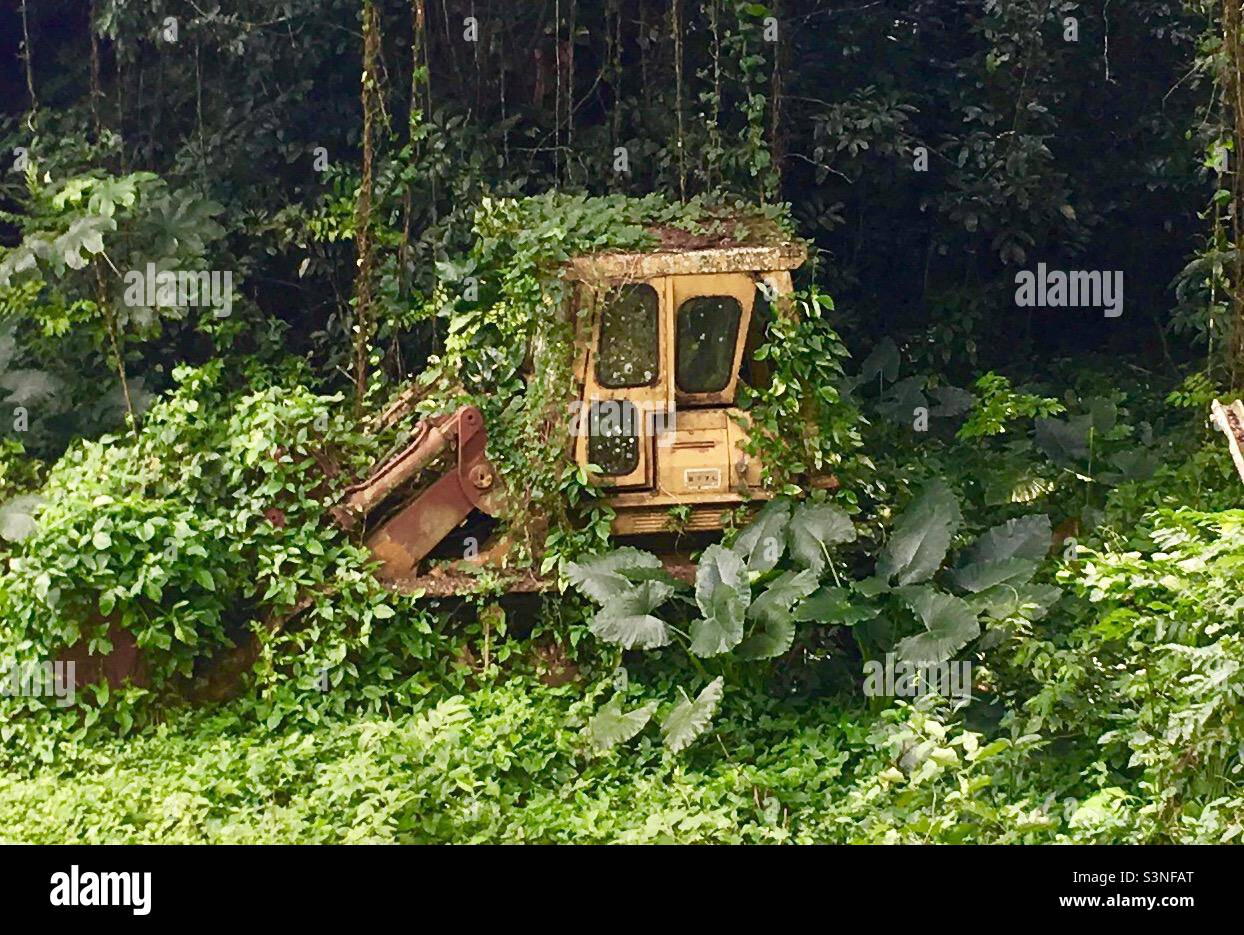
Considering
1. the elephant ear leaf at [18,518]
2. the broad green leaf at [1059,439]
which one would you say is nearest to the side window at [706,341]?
the broad green leaf at [1059,439]

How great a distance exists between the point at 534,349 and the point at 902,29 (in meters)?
3.25

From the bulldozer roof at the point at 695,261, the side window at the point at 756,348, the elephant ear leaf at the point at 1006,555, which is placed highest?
the bulldozer roof at the point at 695,261

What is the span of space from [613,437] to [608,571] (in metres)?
0.58

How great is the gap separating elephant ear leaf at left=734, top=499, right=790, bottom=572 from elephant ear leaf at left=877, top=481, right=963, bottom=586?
440 millimetres

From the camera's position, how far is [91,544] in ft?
22.4

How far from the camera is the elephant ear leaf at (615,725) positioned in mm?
6523

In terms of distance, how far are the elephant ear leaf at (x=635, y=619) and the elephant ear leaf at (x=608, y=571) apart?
0.14 feet

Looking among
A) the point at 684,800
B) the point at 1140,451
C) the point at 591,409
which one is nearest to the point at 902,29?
the point at 1140,451

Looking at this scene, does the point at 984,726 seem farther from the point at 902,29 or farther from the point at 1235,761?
the point at 902,29

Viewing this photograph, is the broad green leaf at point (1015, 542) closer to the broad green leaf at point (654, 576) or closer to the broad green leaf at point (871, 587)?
the broad green leaf at point (871, 587)

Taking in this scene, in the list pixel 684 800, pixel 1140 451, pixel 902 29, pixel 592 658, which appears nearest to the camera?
pixel 684 800

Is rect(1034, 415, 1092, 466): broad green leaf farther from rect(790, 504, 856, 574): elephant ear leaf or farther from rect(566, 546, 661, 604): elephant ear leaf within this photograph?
rect(566, 546, 661, 604): elephant ear leaf

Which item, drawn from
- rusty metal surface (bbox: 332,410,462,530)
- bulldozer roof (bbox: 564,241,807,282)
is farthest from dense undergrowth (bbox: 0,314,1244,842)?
bulldozer roof (bbox: 564,241,807,282)

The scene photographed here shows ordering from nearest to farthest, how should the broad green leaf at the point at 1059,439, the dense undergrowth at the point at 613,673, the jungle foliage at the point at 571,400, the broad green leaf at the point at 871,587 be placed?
the dense undergrowth at the point at 613,673, the jungle foliage at the point at 571,400, the broad green leaf at the point at 871,587, the broad green leaf at the point at 1059,439
